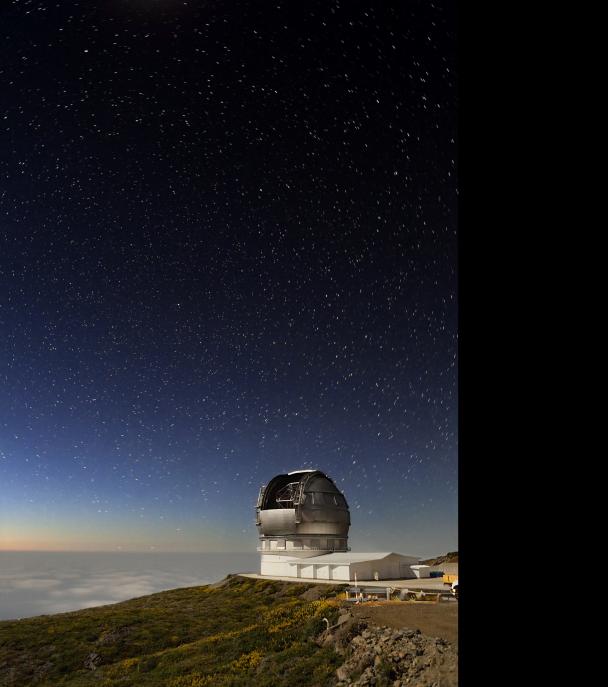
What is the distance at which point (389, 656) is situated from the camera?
1509 cm

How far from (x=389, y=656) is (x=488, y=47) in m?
15.8

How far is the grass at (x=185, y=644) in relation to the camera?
17.1m

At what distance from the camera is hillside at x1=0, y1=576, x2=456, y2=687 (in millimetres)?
16141

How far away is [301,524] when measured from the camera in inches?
1599

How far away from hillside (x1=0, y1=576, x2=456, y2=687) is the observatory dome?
581cm

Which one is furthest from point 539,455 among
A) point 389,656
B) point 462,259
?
point 389,656

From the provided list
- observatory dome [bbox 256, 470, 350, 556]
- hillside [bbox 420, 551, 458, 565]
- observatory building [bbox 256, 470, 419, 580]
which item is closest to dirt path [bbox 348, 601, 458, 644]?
observatory building [bbox 256, 470, 419, 580]

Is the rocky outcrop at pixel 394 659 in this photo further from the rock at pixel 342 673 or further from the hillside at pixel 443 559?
the hillside at pixel 443 559

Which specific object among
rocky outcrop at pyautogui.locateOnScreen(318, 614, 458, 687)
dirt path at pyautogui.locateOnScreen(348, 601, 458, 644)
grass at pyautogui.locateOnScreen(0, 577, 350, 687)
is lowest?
grass at pyautogui.locateOnScreen(0, 577, 350, 687)

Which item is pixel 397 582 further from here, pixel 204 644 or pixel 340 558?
pixel 204 644

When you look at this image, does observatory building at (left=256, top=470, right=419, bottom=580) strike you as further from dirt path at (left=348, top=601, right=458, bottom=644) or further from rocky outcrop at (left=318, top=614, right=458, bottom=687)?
rocky outcrop at (left=318, top=614, right=458, bottom=687)

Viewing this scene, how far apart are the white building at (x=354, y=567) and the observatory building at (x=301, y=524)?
2.4 inches

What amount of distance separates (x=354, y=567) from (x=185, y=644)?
40.7ft

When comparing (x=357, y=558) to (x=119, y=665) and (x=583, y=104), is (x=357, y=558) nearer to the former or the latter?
(x=119, y=665)
